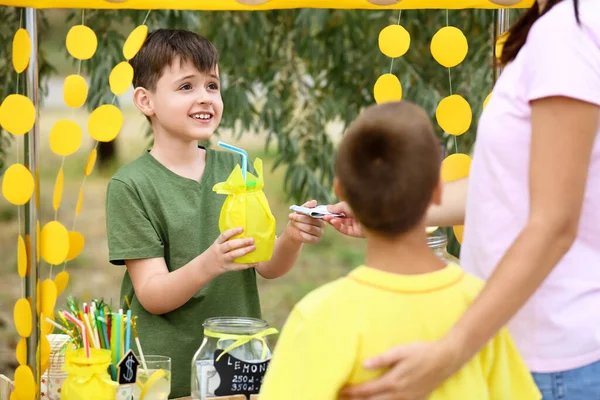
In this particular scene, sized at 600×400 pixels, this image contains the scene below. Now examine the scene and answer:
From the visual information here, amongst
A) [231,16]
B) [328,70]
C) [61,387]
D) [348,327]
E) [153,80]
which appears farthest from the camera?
[328,70]

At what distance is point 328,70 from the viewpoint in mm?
4277

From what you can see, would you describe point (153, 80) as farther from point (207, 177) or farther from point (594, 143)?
point (594, 143)

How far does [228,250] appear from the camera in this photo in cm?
164

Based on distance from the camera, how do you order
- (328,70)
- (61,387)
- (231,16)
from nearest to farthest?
(61,387), (231,16), (328,70)

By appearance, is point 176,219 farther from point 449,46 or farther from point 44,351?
point 449,46

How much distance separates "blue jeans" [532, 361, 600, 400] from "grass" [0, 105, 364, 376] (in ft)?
15.5

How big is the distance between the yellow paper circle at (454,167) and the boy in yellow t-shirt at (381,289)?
0.97 meters

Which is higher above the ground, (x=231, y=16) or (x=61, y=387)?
(x=231, y=16)

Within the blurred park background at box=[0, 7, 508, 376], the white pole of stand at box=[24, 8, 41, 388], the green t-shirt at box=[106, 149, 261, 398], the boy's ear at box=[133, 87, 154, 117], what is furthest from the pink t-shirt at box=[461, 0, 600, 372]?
the blurred park background at box=[0, 7, 508, 376]

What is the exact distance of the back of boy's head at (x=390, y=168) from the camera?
3.34 feet

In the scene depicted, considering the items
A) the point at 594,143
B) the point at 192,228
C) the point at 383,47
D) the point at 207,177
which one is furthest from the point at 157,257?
the point at 594,143

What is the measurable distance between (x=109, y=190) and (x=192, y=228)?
7.7 inches

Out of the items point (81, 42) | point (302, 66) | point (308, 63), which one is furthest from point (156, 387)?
point (302, 66)

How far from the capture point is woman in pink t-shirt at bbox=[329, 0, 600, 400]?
1.00m
